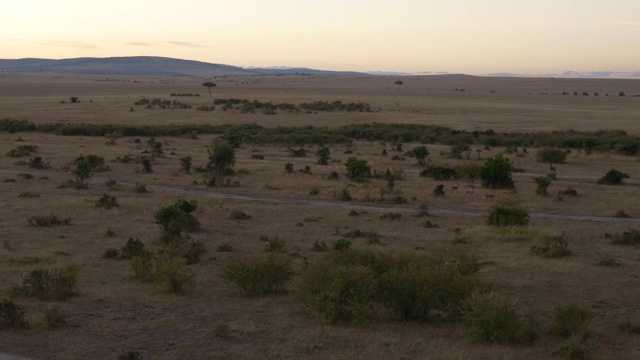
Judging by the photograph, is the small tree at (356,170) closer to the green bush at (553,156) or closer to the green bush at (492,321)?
the green bush at (553,156)

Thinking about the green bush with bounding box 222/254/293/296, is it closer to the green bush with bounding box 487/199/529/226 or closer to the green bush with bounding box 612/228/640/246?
the green bush with bounding box 487/199/529/226

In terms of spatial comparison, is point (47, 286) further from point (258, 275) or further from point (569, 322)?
point (569, 322)

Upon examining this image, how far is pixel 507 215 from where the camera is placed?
27.7 m

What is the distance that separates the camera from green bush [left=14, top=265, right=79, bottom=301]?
17.5 meters

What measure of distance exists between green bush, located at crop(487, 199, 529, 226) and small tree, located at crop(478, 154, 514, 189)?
9.95 metres

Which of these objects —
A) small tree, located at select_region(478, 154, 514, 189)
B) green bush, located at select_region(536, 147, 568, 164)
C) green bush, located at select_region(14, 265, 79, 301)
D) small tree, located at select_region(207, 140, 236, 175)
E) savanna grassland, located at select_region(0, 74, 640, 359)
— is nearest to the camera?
savanna grassland, located at select_region(0, 74, 640, 359)

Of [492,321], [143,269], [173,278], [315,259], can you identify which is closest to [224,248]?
[315,259]

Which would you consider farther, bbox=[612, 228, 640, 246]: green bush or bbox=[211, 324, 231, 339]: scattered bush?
bbox=[612, 228, 640, 246]: green bush

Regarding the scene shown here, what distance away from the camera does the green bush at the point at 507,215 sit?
2766 cm

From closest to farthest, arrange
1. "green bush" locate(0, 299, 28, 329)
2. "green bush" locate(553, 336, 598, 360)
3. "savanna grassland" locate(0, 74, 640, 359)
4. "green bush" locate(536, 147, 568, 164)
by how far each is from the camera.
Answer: "green bush" locate(553, 336, 598, 360), "savanna grassland" locate(0, 74, 640, 359), "green bush" locate(0, 299, 28, 329), "green bush" locate(536, 147, 568, 164)

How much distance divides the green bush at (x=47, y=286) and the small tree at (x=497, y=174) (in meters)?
24.8

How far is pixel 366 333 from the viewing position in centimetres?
1519

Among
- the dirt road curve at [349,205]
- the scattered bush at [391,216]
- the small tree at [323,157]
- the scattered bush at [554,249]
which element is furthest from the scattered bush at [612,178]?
the scattered bush at [554,249]

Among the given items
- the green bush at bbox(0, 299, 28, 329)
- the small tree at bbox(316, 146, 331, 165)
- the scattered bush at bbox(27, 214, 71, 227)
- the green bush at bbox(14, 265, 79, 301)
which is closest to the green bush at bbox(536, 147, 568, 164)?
the small tree at bbox(316, 146, 331, 165)
